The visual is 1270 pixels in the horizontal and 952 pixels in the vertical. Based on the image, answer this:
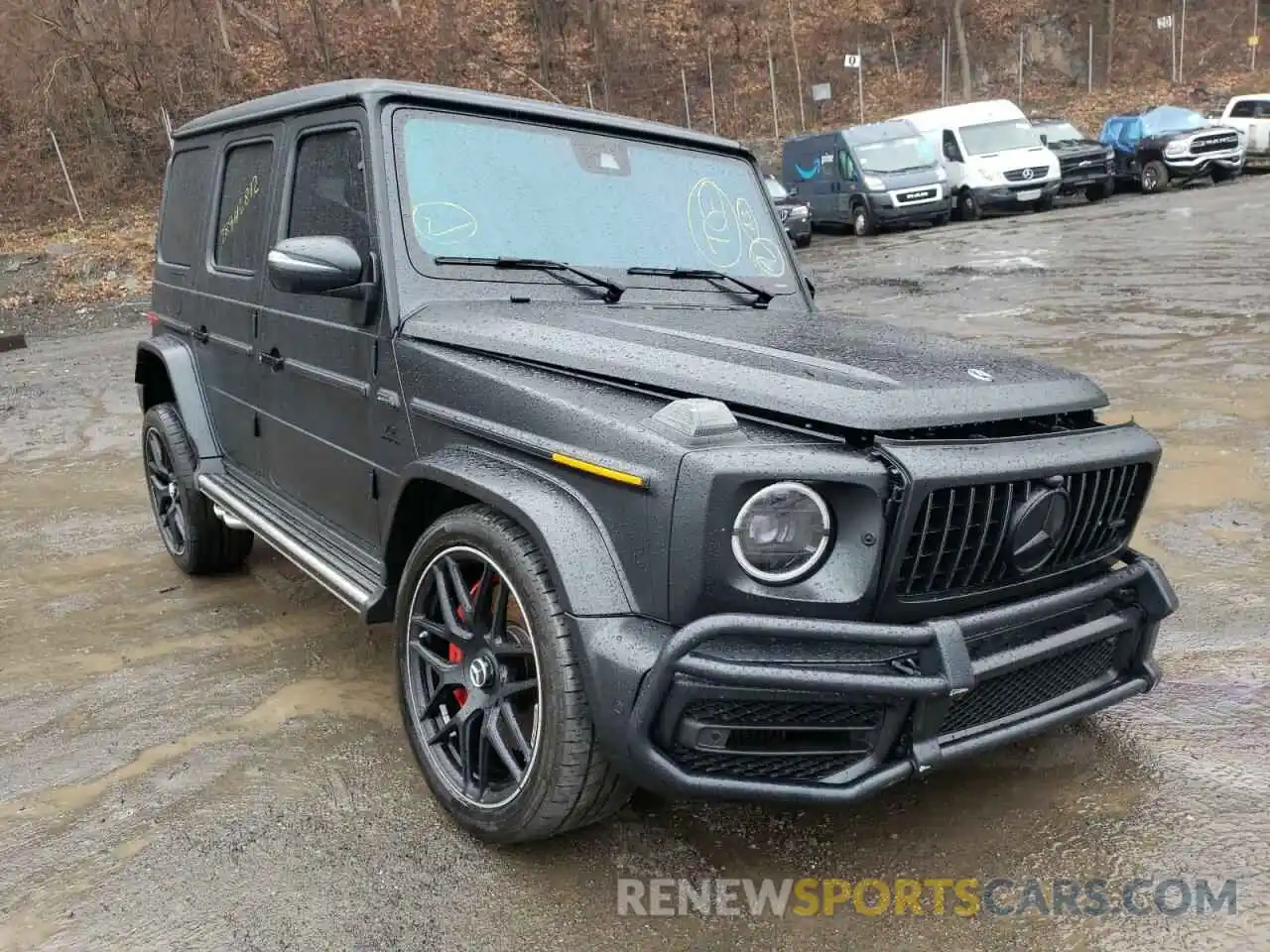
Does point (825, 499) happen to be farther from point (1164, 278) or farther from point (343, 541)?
point (1164, 278)

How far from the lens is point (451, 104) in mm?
3289

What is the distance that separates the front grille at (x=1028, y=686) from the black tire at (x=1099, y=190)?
23233 millimetres

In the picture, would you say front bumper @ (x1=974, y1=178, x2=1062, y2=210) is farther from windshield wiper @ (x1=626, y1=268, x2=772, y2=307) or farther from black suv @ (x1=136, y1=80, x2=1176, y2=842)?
windshield wiper @ (x1=626, y1=268, x2=772, y2=307)

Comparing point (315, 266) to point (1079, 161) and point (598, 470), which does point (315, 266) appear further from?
point (1079, 161)

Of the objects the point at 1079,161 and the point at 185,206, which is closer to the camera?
the point at 185,206

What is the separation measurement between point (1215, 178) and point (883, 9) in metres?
17.2

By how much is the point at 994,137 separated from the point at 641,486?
2180 cm

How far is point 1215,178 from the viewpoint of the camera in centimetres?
2408

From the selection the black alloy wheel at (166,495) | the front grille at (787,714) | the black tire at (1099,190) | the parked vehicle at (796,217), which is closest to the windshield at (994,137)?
the black tire at (1099,190)

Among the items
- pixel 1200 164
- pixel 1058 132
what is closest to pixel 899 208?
pixel 1058 132

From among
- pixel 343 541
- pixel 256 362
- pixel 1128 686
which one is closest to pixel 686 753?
pixel 1128 686

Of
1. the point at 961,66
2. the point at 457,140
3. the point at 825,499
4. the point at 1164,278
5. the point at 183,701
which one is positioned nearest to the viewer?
the point at 825,499

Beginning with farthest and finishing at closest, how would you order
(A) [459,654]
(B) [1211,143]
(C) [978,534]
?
(B) [1211,143], (A) [459,654], (C) [978,534]

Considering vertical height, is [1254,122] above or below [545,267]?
above
